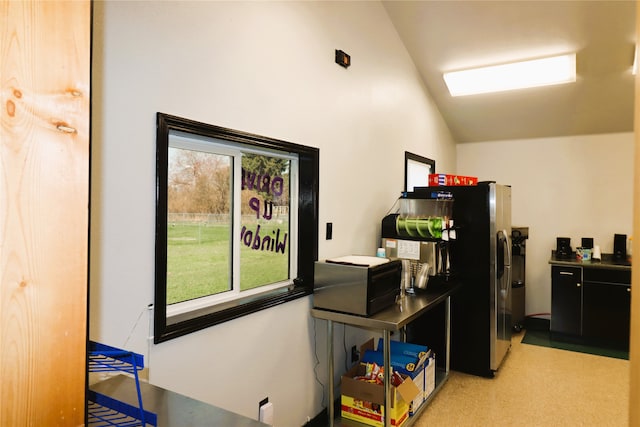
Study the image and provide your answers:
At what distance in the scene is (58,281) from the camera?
68 centimetres

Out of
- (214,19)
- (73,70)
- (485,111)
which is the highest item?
(485,111)

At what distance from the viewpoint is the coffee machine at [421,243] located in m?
3.16

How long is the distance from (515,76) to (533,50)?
0.31 meters

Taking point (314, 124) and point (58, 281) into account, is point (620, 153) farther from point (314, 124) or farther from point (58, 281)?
point (58, 281)

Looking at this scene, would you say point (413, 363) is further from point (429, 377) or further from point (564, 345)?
point (564, 345)

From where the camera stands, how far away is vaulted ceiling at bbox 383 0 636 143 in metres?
3.13

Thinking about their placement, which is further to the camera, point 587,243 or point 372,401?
point 587,243

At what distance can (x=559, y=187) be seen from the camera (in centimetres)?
488

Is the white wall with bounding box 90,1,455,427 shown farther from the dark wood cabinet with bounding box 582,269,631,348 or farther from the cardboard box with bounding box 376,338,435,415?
the dark wood cabinet with bounding box 582,269,631,348

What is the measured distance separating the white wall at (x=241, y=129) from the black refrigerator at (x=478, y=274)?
2.31ft

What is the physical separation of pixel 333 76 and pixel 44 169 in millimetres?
2369

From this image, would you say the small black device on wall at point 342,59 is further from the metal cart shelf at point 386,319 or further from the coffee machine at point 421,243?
the metal cart shelf at point 386,319

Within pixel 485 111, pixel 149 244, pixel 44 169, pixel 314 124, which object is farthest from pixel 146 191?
pixel 485 111

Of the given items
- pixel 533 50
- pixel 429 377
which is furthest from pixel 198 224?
pixel 533 50
